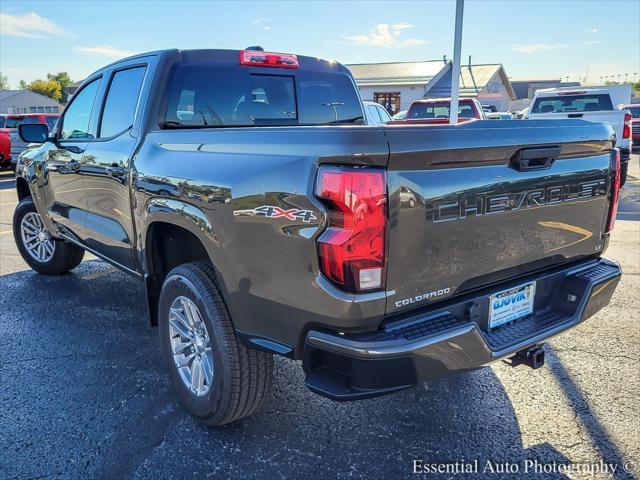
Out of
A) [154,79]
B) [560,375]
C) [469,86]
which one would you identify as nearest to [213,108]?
[154,79]

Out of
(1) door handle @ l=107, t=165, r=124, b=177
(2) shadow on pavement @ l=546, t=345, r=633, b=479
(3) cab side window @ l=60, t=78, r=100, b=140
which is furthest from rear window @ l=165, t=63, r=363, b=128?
(2) shadow on pavement @ l=546, t=345, r=633, b=479

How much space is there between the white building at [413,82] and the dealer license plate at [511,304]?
33.0 m

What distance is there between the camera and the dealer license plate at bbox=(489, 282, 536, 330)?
245cm

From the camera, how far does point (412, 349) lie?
202 centimetres

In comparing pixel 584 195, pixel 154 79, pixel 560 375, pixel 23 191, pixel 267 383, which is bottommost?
pixel 560 375

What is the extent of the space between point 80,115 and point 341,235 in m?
3.36

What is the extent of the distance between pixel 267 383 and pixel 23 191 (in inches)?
173

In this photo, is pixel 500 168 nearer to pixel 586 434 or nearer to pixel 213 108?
pixel 586 434

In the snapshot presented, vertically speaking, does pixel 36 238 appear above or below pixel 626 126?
below

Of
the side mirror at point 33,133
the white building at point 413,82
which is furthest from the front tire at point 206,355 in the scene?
the white building at point 413,82

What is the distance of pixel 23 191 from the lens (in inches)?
223

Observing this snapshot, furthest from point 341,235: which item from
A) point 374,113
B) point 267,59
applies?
point 374,113

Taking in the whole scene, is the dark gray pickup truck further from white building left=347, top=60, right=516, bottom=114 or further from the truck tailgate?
white building left=347, top=60, right=516, bottom=114

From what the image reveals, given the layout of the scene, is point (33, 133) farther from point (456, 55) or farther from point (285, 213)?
point (456, 55)
